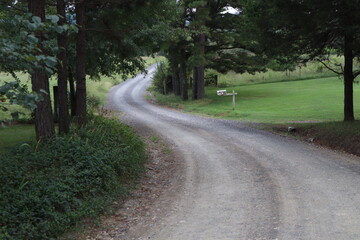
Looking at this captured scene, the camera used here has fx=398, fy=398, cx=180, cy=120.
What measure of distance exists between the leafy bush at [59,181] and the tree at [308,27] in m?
6.76

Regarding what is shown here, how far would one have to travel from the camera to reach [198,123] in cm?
1995

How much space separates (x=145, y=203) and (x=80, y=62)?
504 cm

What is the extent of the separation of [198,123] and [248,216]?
13724mm

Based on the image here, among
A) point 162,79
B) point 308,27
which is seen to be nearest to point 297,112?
point 308,27

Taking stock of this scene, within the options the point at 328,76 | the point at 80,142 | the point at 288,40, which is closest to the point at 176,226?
the point at 80,142

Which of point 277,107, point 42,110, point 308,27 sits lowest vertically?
point 277,107

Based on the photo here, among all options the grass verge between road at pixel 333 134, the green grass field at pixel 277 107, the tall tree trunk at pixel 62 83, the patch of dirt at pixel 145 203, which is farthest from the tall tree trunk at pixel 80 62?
the green grass field at pixel 277 107

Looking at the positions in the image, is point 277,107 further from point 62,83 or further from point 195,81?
point 62,83

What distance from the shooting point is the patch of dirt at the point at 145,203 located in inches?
234

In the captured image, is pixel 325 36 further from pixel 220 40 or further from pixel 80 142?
pixel 220 40

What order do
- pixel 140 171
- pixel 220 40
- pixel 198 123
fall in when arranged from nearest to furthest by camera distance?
1. pixel 140 171
2. pixel 198 123
3. pixel 220 40

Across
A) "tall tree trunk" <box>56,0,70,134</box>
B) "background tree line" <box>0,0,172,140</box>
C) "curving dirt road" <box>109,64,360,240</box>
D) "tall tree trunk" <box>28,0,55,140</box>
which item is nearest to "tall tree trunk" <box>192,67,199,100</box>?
"background tree line" <box>0,0,172,140</box>

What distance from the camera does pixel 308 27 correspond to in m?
12.7

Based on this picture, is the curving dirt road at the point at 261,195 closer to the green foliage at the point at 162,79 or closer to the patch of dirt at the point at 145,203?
the patch of dirt at the point at 145,203
